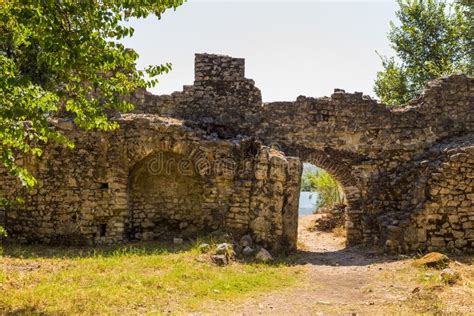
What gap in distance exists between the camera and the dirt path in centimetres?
622

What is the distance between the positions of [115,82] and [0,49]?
30.1 ft

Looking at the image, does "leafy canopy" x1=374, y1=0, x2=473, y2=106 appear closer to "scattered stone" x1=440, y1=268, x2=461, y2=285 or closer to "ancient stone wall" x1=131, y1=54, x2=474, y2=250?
"ancient stone wall" x1=131, y1=54, x2=474, y2=250

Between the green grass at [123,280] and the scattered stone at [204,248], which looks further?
the scattered stone at [204,248]

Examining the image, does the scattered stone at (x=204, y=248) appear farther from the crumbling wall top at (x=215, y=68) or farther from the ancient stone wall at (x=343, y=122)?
the crumbling wall top at (x=215, y=68)

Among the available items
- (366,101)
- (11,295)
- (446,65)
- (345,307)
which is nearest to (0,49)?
(11,295)

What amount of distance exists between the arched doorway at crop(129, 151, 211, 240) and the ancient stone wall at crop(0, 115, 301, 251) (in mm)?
27

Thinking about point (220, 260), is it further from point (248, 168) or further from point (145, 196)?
point (145, 196)

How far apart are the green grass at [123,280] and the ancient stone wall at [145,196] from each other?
0.97 metres

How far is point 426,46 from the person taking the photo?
74.0 ft

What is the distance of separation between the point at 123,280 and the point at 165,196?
4.50m

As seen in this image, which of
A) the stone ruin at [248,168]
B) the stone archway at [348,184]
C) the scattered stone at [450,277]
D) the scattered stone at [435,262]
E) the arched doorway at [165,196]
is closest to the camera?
the scattered stone at [450,277]

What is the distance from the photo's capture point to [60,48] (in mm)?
4859

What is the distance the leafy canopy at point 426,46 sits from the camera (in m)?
21.5

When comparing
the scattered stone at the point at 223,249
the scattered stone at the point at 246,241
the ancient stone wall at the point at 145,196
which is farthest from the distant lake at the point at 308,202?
the scattered stone at the point at 223,249
